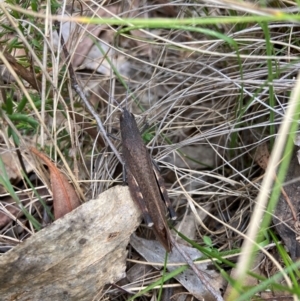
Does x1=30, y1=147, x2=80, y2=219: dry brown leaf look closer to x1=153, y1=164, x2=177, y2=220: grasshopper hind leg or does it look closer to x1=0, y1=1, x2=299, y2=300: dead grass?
x1=0, y1=1, x2=299, y2=300: dead grass

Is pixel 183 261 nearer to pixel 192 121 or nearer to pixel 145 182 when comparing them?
pixel 145 182

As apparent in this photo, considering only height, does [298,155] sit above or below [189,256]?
above

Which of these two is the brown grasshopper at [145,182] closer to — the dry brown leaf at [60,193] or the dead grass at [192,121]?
the dead grass at [192,121]

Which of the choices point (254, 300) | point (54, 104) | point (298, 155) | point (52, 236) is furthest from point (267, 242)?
point (54, 104)

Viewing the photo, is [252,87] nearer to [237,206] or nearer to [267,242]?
[237,206]

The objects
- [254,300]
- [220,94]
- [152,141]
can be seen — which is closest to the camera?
[254,300]

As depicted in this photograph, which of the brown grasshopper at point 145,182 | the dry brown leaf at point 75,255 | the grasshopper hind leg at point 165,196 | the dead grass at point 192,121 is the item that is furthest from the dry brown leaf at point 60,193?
the grasshopper hind leg at point 165,196
